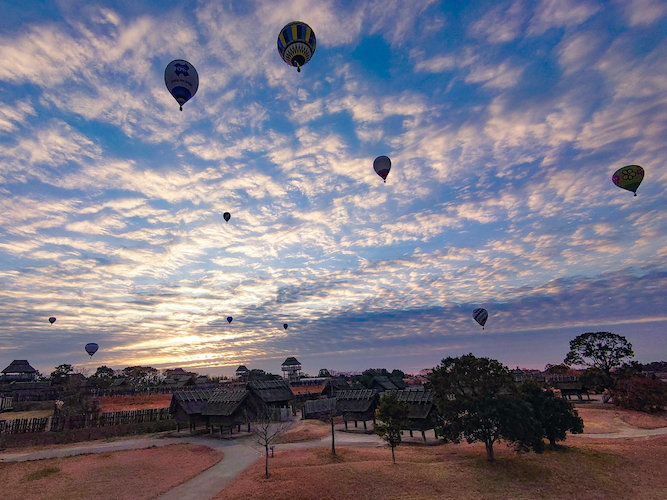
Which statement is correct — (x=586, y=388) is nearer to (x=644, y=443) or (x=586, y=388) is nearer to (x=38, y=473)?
(x=644, y=443)

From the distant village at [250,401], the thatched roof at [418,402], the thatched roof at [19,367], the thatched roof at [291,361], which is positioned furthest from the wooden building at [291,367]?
the thatched roof at [418,402]

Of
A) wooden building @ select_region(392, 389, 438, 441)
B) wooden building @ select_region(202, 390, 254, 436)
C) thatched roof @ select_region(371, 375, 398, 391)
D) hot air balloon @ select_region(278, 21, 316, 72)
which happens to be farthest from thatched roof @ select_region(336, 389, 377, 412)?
hot air balloon @ select_region(278, 21, 316, 72)

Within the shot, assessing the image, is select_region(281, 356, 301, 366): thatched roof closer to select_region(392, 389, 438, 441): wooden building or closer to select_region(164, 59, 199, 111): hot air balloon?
select_region(392, 389, 438, 441): wooden building

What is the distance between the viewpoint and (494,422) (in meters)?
30.7

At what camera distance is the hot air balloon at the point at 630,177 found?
47.7 meters

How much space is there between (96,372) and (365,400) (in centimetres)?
12037

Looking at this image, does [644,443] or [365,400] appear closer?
[644,443]

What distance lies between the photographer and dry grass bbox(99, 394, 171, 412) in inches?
2977

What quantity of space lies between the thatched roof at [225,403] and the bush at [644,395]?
200ft

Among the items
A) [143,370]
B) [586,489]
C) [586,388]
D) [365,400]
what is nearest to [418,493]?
[586,489]

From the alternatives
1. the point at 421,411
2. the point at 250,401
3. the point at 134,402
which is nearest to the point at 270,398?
the point at 250,401

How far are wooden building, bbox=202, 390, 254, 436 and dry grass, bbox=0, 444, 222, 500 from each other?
27.4 ft

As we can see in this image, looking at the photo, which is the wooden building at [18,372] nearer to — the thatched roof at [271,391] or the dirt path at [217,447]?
the dirt path at [217,447]

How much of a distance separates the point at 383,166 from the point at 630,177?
3302cm
